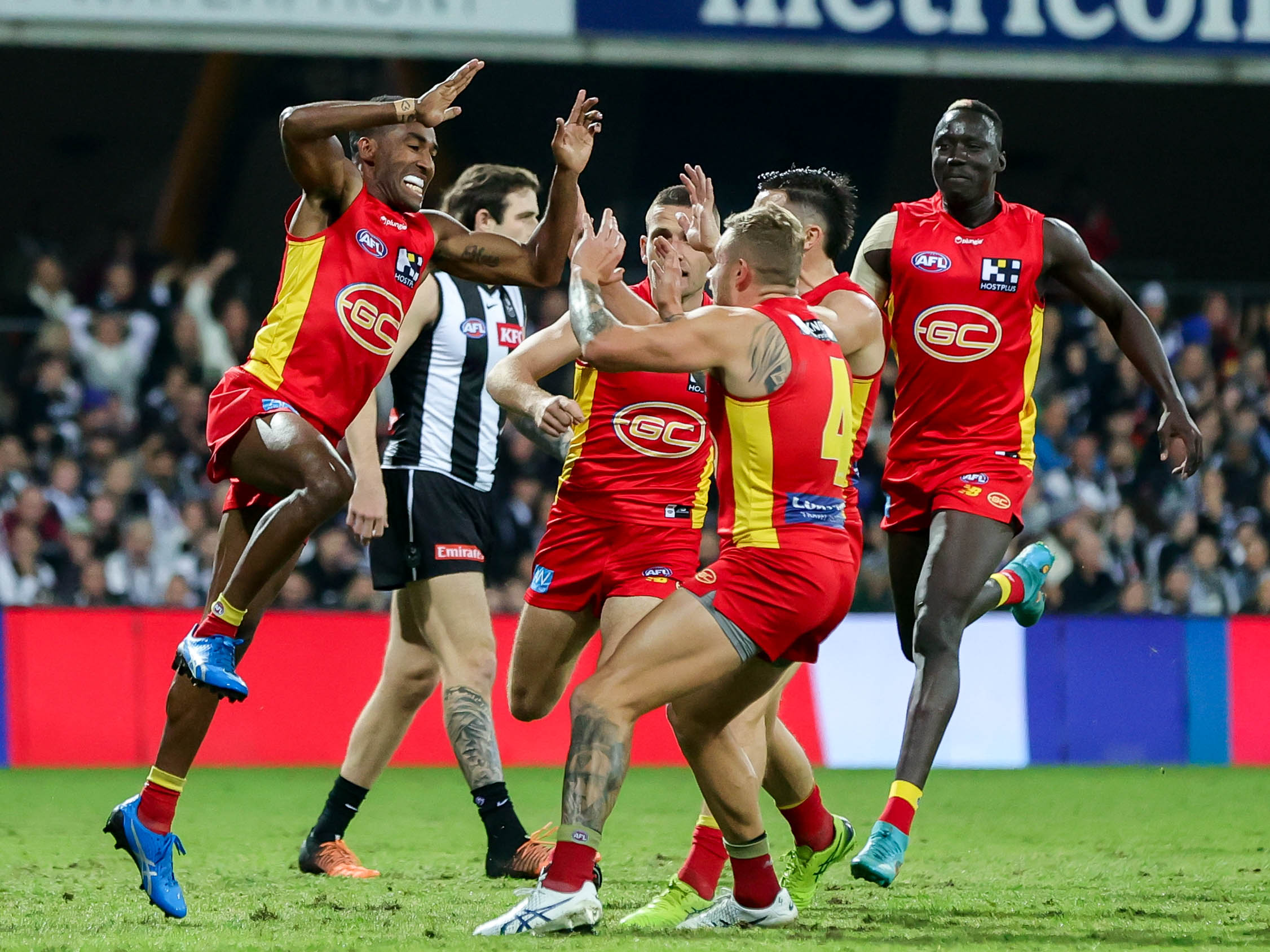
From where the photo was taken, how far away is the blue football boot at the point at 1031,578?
24.0ft

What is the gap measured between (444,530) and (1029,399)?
2.41 metres

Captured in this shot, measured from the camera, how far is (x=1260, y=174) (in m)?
19.0

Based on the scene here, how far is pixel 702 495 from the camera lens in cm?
664

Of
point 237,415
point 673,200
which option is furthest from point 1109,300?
point 237,415

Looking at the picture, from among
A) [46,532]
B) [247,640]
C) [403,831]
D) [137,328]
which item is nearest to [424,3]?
[137,328]

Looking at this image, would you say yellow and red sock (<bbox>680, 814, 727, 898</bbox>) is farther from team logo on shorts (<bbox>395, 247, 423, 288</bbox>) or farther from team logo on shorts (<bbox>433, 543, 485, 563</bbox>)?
team logo on shorts (<bbox>395, 247, 423, 288</bbox>)

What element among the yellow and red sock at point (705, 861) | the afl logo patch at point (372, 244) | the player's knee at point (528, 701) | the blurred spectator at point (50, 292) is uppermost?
the blurred spectator at point (50, 292)

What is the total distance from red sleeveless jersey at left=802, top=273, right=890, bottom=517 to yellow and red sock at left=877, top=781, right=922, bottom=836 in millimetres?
990

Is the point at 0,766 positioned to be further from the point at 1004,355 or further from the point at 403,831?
the point at 1004,355

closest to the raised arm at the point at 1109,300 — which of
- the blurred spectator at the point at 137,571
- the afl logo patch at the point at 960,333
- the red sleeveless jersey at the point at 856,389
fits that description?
the afl logo patch at the point at 960,333

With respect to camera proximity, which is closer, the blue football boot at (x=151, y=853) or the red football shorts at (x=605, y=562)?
the blue football boot at (x=151, y=853)

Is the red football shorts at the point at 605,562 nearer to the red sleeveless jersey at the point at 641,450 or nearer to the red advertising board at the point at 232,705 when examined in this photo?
the red sleeveless jersey at the point at 641,450

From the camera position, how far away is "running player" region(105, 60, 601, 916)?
18.1ft

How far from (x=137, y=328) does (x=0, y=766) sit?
433cm
